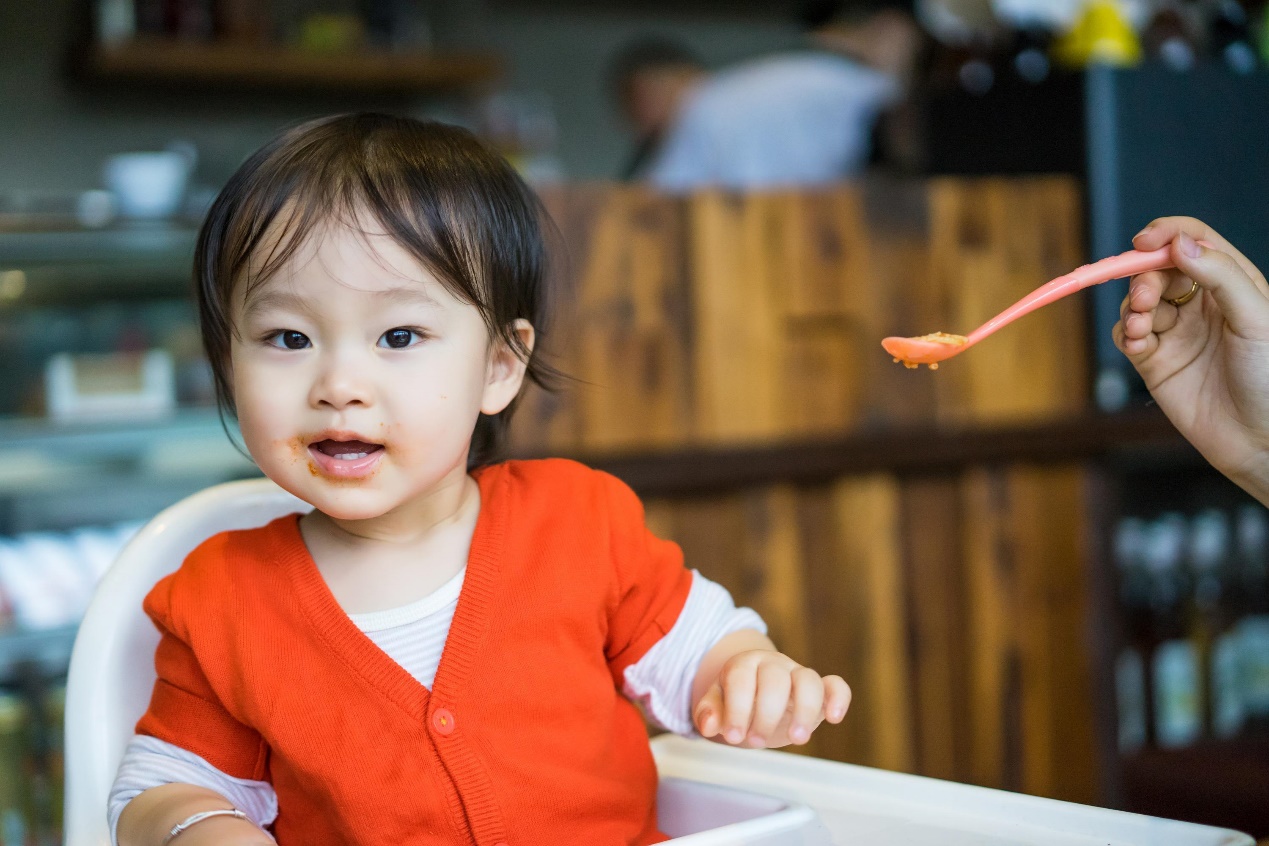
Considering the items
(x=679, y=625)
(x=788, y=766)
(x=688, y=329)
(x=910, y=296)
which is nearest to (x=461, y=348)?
(x=679, y=625)

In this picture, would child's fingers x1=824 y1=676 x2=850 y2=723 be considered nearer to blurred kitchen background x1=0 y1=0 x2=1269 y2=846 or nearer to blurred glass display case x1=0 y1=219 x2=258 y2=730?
blurred kitchen background x1=0 y1=0 x2=1269 y2=846

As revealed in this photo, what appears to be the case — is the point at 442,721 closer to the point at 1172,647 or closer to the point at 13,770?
the point at 13,770

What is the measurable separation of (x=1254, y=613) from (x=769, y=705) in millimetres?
2326

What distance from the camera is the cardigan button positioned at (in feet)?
2.60

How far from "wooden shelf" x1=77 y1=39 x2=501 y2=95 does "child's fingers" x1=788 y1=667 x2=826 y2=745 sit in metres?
2.65

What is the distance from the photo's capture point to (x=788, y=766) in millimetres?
890

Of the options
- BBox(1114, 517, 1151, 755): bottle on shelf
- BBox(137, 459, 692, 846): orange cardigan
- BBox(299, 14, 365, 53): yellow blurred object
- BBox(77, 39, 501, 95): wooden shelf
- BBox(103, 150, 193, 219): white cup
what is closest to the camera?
BBox(137, 459, 692, 846): orange cardigan

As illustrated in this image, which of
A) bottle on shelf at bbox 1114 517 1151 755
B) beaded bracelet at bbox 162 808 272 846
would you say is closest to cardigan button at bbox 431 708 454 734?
beaded bracelet at bbox 162 808 272 846

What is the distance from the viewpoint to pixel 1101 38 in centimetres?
218

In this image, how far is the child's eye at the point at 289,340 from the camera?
782 millimetres

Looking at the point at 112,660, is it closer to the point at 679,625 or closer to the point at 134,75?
the point at 679,625

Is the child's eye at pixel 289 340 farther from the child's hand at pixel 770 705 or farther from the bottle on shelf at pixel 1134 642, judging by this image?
the bottle on shelf at pixel 1134 642

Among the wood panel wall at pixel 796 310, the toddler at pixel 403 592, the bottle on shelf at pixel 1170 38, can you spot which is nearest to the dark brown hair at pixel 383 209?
the toddler at pixel 403 592

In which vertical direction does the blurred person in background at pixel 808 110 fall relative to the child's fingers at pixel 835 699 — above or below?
above
